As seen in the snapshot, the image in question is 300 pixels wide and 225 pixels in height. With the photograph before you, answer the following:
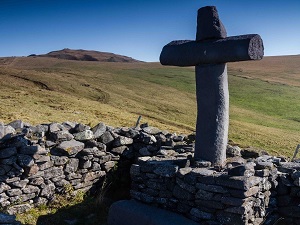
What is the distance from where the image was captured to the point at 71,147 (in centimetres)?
880

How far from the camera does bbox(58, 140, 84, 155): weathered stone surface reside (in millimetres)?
8727

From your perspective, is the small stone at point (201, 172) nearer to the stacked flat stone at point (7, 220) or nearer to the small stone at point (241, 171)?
the small stone at point (241, 171)

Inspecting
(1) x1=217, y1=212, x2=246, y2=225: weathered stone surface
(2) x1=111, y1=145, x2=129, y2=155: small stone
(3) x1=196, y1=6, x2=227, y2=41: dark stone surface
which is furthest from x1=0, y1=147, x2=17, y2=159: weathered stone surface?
(3) x1=196, y1=6, x2=227, y2=41: dark stone surface

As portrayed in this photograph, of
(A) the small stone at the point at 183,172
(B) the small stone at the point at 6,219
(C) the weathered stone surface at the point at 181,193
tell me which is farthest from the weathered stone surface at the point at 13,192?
(A) the small stone at the point at 183,172

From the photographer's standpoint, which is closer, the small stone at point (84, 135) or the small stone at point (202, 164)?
the small stone at point (202, 164)

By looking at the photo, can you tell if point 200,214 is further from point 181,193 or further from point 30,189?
point 30,189

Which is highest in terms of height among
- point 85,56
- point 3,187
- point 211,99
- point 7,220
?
point 85,56

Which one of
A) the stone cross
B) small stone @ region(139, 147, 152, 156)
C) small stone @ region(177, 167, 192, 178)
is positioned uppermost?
the stone cross

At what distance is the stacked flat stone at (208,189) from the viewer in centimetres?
641

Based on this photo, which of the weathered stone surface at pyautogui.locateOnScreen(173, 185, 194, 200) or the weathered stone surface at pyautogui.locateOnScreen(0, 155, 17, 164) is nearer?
the weathered stone surface at pyautogui.locateOnScreen(173, 185, 194, 200)

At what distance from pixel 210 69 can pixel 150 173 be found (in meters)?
2.66

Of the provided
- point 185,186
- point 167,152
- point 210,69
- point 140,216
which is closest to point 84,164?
point 167,152

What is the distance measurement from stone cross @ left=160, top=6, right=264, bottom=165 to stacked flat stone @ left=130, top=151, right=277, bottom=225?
0.50m

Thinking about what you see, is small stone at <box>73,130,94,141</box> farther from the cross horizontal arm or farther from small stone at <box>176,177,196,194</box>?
small stone at <box>176,177,196,194</box>
